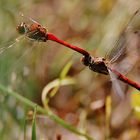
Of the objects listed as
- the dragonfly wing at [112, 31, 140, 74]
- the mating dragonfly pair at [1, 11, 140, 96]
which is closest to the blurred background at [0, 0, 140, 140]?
the dragonfly wing at [112, 31, 140, 74]

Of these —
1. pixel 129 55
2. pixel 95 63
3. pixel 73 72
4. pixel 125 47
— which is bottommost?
pixel 95 63

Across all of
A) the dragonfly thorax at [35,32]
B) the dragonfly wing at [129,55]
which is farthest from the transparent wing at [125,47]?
the dragonfly thorax at [35,32]

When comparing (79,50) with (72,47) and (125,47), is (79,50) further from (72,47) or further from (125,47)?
(125,47)

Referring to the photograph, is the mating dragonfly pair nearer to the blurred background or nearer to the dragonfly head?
the dragonfly head

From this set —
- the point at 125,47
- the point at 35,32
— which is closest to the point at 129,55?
the point at 125,47

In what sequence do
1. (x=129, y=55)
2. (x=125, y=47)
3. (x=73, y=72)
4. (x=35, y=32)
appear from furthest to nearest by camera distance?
(x=73, y=72), (x=129, y=55), (x=125, y=47), (x=35, y=32)
